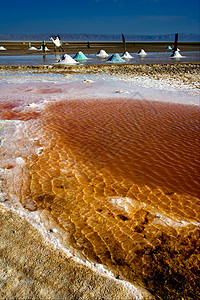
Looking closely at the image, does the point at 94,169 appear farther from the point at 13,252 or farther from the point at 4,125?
the point at 4,125

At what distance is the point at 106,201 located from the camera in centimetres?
316

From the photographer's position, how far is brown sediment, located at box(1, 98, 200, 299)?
90.0 inches

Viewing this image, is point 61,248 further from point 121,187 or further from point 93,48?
point 93,48

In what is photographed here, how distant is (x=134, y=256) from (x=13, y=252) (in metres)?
1.13

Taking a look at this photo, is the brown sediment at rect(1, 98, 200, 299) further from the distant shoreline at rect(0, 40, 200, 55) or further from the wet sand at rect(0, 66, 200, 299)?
the distant shoreline at rect(0, 40, 200, 55)

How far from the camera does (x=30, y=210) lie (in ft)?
9.52

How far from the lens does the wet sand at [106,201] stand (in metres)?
2.07

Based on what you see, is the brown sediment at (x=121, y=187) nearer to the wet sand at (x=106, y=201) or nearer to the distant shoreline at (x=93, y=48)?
the wet sand at (x=106, y=201)

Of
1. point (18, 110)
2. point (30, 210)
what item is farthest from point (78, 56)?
point (30, 210)

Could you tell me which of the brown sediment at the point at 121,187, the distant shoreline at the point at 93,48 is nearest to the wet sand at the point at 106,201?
the brown sediment at the point at 121,187

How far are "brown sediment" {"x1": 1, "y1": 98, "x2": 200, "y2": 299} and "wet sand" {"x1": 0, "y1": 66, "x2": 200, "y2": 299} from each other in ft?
0.04

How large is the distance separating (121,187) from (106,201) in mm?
420

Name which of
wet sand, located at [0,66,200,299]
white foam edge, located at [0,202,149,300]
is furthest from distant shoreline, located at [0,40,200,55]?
white foam edge, located at [0,202,149,300]

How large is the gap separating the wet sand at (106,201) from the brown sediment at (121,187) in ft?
0.04
